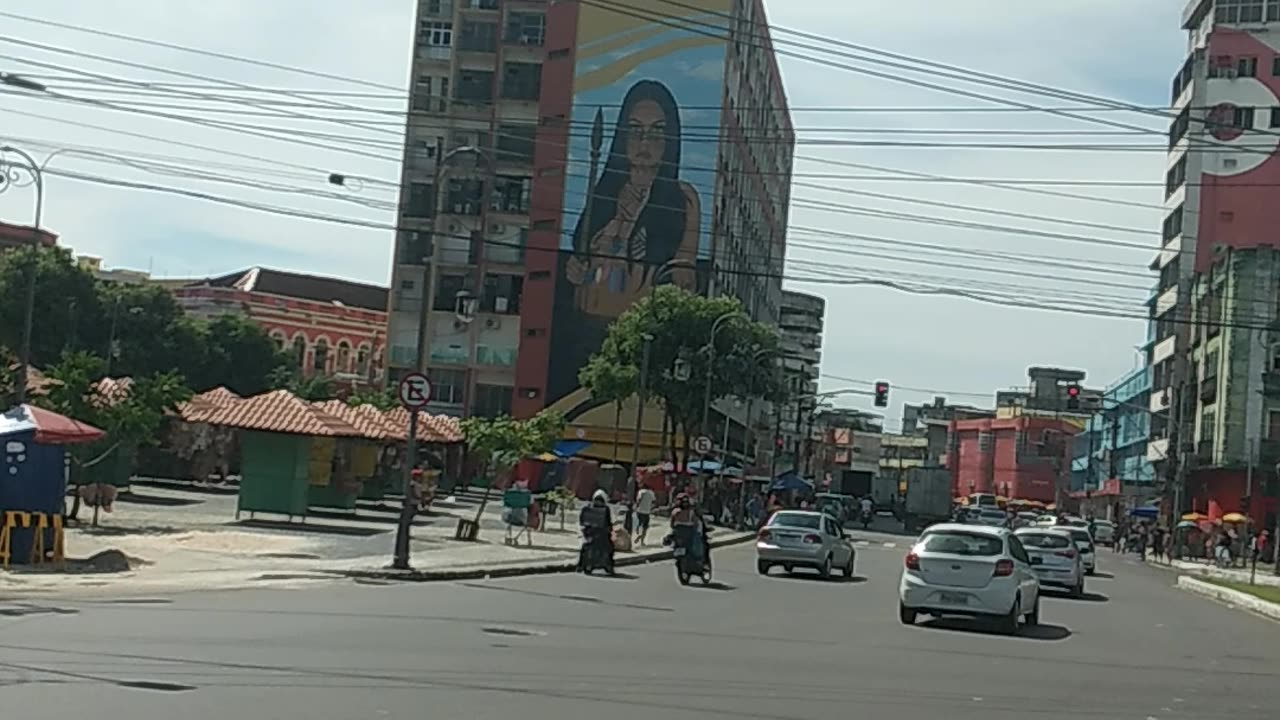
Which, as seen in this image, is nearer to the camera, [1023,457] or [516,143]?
[516,143]

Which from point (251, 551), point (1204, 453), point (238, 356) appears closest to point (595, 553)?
point (251, 551)

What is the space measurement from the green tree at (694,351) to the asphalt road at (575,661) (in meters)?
47.3

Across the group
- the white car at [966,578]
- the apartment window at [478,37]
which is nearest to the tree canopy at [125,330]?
the apartment window at [478,37]

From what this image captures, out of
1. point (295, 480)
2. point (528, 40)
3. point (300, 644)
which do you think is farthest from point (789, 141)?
point (300, 644)

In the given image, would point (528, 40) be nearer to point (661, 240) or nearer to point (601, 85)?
point (601, 85)

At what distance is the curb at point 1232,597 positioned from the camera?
34.2m

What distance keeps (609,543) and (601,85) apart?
207ft

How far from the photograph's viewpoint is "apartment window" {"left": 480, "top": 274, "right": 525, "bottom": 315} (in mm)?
95625

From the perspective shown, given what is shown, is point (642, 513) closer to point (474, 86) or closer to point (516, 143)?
point (516, 143)

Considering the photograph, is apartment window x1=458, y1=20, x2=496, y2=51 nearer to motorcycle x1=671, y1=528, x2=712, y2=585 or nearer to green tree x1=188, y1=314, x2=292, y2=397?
green tree x1=188, y1=314, x2=292, y2=397

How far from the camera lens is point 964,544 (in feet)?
80.6

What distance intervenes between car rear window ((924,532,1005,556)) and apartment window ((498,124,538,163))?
72008 millimetres

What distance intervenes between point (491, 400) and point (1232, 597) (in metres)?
60.2

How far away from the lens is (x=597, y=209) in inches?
3622
